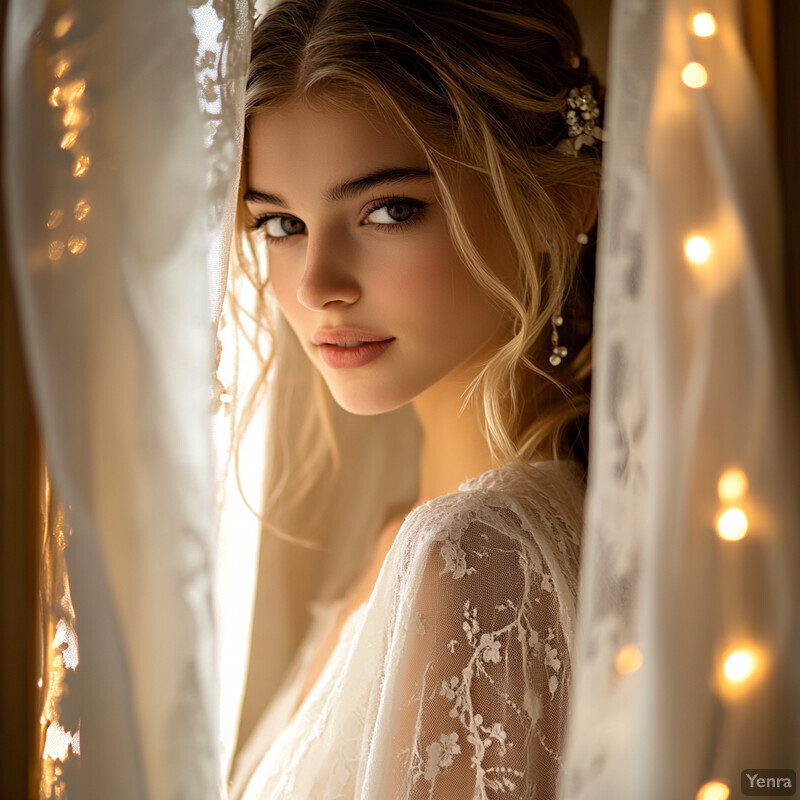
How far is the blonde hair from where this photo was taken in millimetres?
1041

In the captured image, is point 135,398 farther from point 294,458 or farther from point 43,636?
point 294,458

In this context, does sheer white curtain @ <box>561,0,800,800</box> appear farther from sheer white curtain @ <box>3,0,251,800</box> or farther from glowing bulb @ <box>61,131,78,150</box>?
glowing bulb @ <box>61,131,78,150</box>

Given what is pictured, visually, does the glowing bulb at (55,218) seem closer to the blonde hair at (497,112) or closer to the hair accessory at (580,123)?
the blonde hair at (497,112)

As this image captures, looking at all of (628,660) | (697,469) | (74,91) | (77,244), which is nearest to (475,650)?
(628,660)

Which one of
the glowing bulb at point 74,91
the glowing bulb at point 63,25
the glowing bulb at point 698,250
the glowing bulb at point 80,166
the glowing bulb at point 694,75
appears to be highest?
the glowing bulb at point 63,25

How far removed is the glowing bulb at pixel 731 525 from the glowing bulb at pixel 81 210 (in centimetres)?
58

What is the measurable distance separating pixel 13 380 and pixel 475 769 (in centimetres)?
68

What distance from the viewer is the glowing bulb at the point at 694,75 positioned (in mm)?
605

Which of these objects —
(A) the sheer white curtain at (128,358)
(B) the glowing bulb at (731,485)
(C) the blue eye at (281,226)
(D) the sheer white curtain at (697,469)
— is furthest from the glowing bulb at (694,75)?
(C) the blue eye at (281,226)

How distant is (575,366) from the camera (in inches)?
47.8

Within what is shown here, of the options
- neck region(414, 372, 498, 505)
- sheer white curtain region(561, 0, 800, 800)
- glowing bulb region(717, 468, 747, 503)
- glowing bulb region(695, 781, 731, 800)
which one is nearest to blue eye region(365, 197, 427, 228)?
neck region(414, 372, 498, 505)

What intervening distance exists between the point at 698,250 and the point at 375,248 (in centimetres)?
52

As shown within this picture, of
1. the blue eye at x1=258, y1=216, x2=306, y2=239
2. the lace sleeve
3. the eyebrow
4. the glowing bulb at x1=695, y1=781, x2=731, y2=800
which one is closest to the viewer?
the glowing bulb at x1=695, y1=781, x2=731, y2=800

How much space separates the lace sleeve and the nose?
0.33 metres
